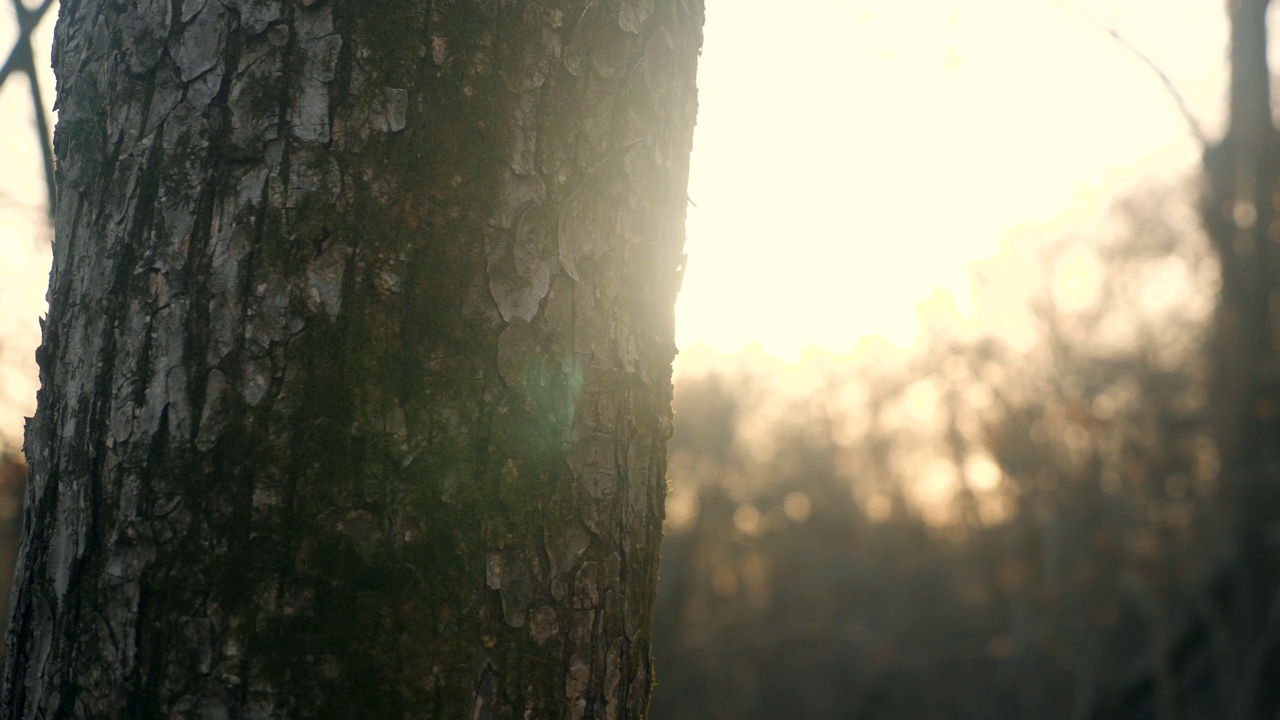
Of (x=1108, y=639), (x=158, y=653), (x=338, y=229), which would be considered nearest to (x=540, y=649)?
(x=158, y=653)

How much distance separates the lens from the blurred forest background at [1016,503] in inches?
277

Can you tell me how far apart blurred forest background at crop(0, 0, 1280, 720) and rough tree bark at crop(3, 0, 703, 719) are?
6.34 ft

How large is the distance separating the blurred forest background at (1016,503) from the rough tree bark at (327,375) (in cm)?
193

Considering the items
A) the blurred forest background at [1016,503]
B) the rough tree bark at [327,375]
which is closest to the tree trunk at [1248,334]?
the blurred forest background at [1016,503]

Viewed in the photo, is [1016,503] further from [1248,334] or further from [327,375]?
[327,375]

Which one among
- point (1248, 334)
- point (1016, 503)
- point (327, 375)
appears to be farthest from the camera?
point (1016, 503)

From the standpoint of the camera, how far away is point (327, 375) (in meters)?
1.10

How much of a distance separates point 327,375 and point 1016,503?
1399 centimetres

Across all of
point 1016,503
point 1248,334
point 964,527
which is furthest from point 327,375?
point 964,527

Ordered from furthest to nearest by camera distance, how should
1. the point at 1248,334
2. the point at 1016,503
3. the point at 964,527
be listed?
the point at 964,527 < the point at 1016,503 < the point at 1248,334

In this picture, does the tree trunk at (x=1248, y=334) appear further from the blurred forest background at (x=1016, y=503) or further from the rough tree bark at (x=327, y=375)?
the rough tree bark at (x=327, y=375)

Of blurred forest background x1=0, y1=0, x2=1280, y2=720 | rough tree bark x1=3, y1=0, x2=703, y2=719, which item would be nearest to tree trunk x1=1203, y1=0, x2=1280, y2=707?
blurred forest background x1=0, y1=0, x2=1280, y2=720

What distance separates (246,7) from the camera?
115 centimetres

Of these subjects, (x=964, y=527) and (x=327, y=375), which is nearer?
(x=327, y=375)
